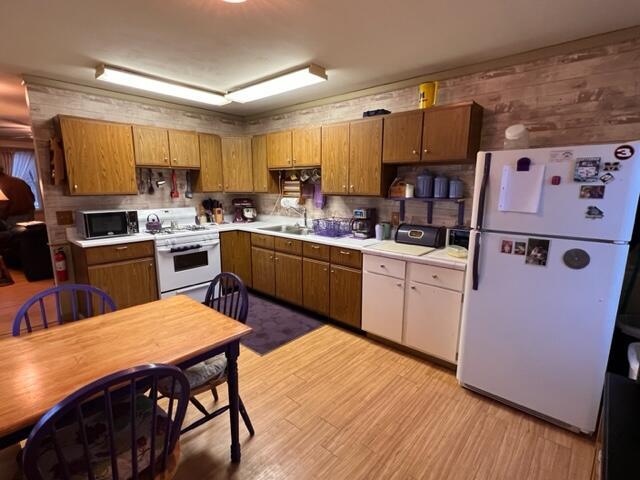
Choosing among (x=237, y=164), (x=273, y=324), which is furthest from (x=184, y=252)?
(x=237, y=164)

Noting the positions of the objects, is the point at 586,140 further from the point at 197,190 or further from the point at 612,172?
the point at 197,190

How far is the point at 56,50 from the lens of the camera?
2396 millimetres

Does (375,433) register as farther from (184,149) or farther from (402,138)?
(184,149)

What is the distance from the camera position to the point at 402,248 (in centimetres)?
282

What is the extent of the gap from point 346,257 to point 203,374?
1708 mm

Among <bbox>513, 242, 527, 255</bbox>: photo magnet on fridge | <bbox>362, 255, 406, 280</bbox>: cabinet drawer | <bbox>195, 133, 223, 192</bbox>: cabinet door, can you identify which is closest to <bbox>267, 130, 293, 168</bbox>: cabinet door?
<bbox>195, 133, 223, 192</bbox>: cabinet door

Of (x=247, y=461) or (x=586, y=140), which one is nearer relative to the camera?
(x=247, y=461)

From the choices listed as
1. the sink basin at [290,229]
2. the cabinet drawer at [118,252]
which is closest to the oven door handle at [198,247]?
the cabinet drawer at [118,252]

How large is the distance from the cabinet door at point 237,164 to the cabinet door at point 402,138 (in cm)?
212

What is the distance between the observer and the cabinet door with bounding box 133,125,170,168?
350cm

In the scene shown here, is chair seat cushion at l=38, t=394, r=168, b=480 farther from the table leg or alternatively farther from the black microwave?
the black microwave

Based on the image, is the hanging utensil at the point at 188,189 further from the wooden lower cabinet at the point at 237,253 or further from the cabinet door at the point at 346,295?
the cabinet door at the point at 346,295

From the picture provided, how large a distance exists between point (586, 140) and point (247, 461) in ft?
9.99

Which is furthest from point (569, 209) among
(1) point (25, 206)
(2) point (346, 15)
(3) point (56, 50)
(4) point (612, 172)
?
(1) point (25, 206)
